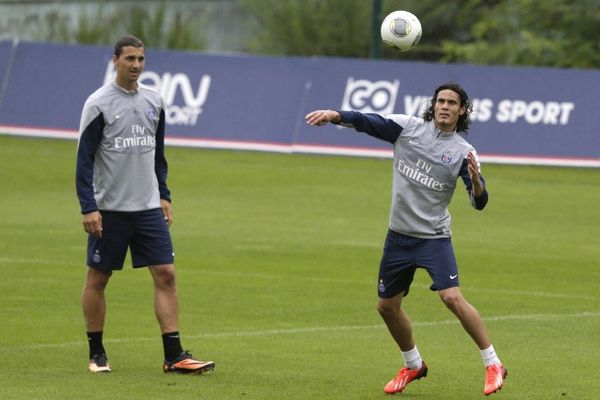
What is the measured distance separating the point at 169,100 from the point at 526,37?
18.8 metres

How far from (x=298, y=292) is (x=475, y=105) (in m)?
15.0

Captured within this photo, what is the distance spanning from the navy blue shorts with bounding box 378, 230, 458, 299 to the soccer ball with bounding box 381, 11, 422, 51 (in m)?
1.61

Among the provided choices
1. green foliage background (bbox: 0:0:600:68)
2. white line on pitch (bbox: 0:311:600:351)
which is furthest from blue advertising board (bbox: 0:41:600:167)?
white line on pitch (bbox: 0:311:600:351)

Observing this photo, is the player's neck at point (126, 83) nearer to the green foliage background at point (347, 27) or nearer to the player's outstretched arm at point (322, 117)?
the player's outstretched arm at point (322, 117)

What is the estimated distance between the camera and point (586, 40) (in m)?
47.6

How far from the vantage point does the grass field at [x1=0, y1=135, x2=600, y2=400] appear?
427 inches

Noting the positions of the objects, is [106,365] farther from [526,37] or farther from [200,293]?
[526,37]

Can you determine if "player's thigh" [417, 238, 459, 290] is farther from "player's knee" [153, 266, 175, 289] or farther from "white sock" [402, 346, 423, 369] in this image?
"player's knee" [153, 266, 175, 289]

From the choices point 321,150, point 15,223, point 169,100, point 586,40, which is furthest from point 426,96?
point 586,40

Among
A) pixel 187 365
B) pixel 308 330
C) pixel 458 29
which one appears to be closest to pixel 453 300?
pixel 187 365

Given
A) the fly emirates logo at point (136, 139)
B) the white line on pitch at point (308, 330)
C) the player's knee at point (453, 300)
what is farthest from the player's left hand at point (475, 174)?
the white line on pitch at point (308, 330)

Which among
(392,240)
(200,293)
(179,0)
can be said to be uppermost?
(179,0)

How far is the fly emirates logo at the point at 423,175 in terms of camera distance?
1047cm

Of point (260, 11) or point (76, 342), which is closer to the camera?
point (76, 342)
